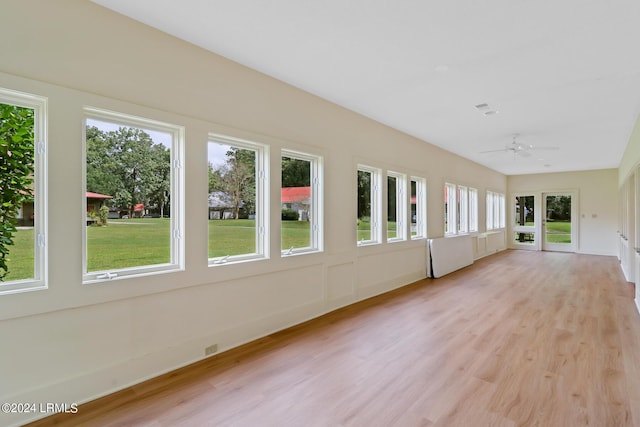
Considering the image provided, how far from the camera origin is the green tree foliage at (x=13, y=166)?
2117 mm

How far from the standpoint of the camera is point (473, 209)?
9.18m

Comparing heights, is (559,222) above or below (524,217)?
below

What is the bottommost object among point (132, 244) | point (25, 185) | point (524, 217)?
point (132, 244)

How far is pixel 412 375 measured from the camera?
2719 millimetres

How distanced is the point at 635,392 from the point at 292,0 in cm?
387

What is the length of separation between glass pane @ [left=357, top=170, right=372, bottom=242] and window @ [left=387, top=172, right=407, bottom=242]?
2.13 ft

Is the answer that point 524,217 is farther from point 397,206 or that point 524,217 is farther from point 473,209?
point 397,206

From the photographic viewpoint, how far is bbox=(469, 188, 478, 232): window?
9.00 meters

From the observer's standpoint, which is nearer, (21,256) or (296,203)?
(21,256)

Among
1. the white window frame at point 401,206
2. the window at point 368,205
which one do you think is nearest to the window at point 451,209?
the white window frame at point 401,206

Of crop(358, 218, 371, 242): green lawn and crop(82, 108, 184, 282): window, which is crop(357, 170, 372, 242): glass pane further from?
crop(82, 108, 184, 282): window

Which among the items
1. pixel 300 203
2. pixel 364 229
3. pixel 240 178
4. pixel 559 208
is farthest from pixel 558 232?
pixel 240 178

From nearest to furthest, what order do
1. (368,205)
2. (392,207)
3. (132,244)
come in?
(132,244) → (368,205) → (392,207)

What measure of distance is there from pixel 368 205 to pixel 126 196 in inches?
141
